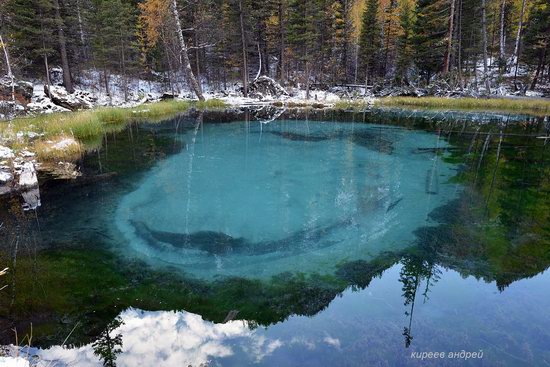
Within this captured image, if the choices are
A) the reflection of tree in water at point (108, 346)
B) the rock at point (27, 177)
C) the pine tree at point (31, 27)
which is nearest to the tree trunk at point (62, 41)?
the pine tree at point (31, 27)

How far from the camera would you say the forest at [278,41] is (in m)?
26.1

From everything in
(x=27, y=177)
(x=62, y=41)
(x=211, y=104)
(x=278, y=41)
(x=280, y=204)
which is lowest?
(x=280, y=204)

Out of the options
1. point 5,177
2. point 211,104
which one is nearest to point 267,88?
point 211,104

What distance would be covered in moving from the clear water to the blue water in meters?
0.04

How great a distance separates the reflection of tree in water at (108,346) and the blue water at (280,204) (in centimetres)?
142

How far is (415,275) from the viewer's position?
4.76 metres

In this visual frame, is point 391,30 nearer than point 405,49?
No

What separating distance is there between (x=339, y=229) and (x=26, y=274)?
4.81 metres

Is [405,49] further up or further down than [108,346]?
further up

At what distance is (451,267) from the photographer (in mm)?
4918

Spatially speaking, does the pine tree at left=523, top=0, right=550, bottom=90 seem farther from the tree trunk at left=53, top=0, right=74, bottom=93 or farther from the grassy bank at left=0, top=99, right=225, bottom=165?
the tree trunk at left=53, top=0, right=74, bottom=93

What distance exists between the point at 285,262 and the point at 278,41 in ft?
119

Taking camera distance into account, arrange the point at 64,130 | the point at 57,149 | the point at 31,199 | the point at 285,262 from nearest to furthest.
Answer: the point at 285,262, the point at 31,199, the point at 57,149, the point at 64,130

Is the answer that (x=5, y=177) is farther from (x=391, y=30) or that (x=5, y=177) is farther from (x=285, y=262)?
(x=391, y=30)
